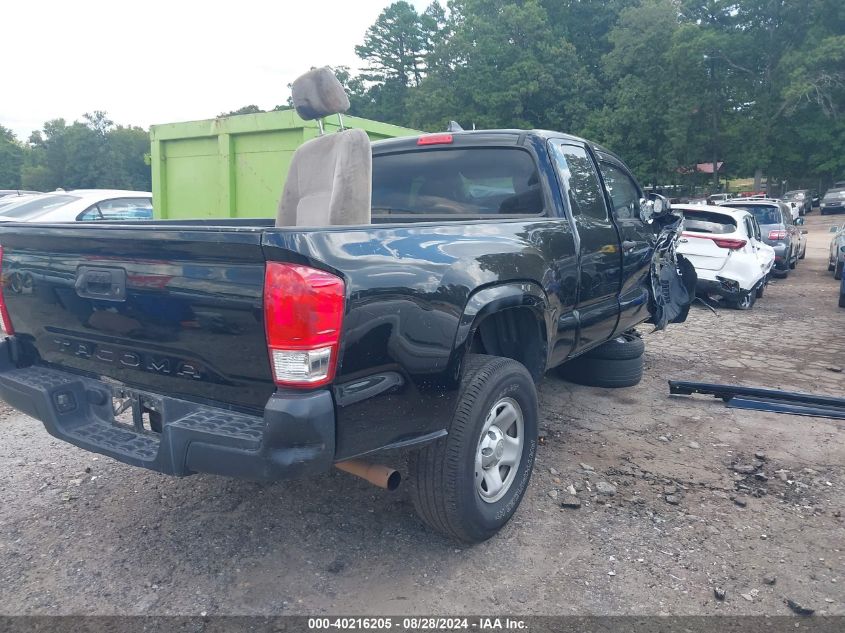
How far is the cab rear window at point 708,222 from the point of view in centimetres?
979

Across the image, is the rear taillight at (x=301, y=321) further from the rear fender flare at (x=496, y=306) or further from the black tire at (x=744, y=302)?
the black tire at (x=744, y=302)

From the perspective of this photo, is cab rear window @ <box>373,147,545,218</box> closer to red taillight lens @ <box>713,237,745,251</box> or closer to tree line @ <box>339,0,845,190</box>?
red taillight lens @ <box>713,237,745,251</box>

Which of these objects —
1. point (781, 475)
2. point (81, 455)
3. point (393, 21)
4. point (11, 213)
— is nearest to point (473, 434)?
point (781, 475)

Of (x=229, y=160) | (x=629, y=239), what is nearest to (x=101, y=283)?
(x=629, y=239)

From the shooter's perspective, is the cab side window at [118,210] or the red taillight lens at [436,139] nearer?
the red taillight lens at [436,139]

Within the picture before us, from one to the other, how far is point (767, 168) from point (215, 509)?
131ft

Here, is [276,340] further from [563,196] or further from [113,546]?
[563,196]

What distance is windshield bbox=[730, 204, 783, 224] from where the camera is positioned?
44.7 feet

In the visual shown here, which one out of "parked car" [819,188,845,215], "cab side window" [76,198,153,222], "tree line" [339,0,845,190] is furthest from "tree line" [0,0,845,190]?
"cab side window" [76,198,153,222]

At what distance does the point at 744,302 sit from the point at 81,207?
9.38 meters

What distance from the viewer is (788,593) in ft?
9.12

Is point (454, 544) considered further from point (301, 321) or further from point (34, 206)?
point (34, 206)

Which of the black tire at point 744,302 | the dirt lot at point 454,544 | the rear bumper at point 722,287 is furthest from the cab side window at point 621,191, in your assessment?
the black tire at point 744,302

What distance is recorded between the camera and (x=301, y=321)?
7.21ft
